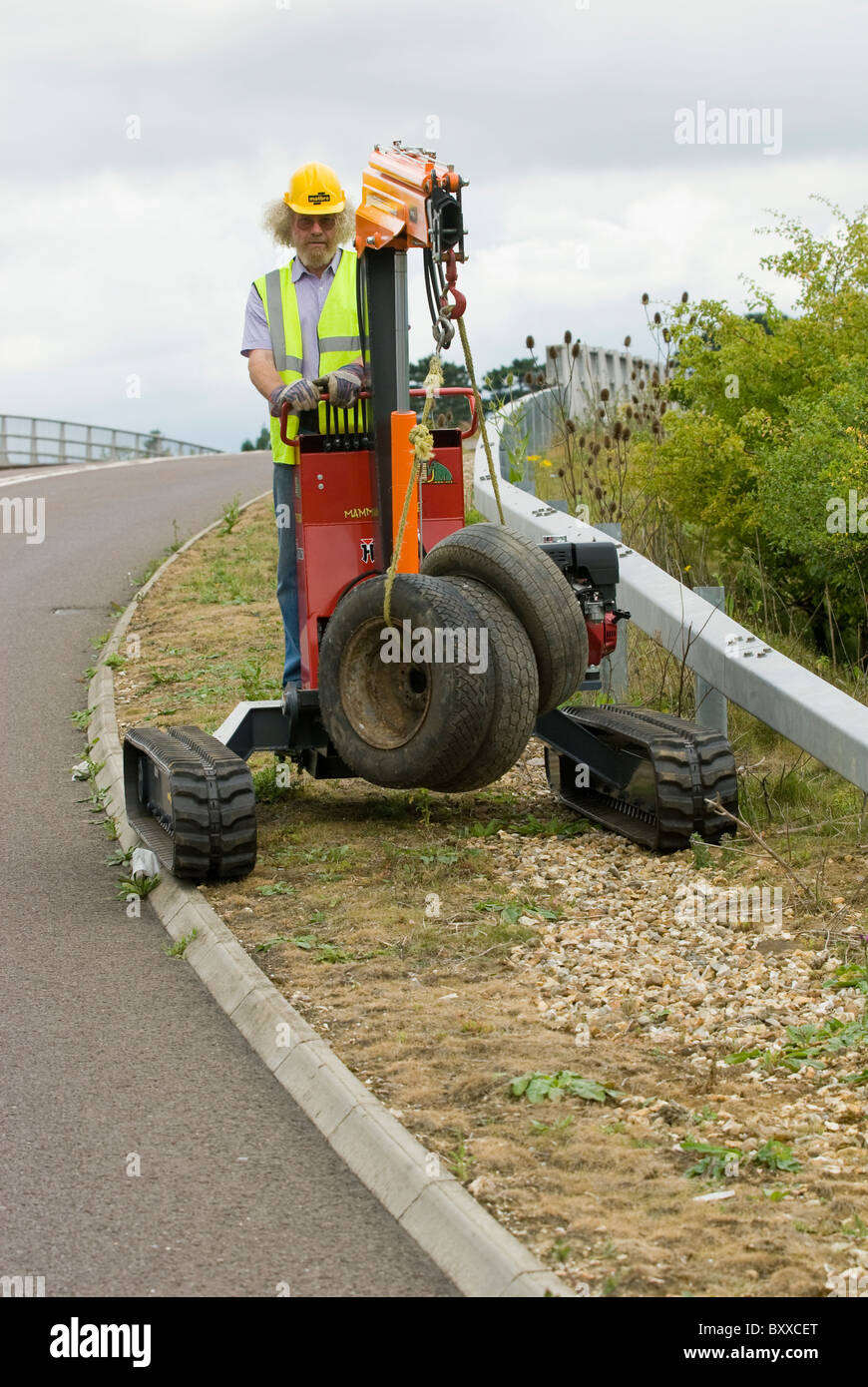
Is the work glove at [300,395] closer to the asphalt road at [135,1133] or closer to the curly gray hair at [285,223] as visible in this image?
the curly gray hair at [285,223]

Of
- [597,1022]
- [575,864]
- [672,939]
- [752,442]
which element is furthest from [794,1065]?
[752,442]

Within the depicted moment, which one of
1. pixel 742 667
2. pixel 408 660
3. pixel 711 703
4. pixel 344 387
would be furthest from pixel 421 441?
pixel 711 703

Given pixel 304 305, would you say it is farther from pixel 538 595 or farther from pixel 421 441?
pixel 538 595

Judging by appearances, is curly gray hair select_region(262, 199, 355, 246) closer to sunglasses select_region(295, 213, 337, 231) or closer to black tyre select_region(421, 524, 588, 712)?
sunglasses select_region(295, 213, 337, 231)

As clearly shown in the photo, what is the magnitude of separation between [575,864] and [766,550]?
19.0 ft

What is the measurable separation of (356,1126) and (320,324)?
448 centimetres

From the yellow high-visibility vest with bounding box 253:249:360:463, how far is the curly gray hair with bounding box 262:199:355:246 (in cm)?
13

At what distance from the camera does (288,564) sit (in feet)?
27.4

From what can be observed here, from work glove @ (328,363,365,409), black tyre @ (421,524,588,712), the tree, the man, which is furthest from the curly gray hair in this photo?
the tree

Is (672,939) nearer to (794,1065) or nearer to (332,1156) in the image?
(794,1065)

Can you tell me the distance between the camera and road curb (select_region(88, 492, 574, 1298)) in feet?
13.1

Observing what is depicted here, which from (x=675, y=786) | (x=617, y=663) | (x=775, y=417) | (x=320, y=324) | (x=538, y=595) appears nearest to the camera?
(x=538, y=595)

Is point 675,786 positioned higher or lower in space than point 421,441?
lower

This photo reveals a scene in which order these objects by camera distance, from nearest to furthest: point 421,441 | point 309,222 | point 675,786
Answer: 1. point 421,441
2. point 675,786
3. point 309,222
